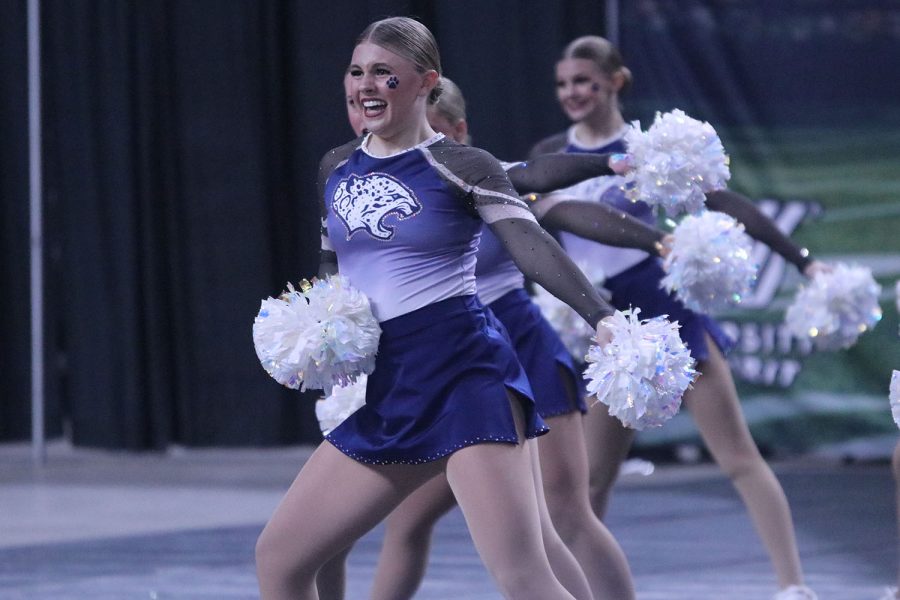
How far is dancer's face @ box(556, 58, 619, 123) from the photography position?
4.82 m

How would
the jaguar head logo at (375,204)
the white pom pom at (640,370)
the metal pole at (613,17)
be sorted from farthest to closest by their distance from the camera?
the metal pole at (613,17) → the jaguar head logo at (375,204) → the white pom pom at (640,370)

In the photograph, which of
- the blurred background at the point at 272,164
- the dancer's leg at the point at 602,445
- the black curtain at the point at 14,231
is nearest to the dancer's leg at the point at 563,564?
the dancer's leg at the point at 602,445

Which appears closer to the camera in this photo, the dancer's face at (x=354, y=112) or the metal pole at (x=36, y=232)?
the dancer's face at (x=354, y=112)

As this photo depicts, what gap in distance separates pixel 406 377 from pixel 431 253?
25 centimetres

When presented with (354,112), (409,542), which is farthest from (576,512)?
(354,112)

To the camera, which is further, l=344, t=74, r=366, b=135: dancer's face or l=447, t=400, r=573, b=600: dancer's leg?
l=344, t=74, r=366, b=135: dancer's face

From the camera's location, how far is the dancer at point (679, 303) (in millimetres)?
4750

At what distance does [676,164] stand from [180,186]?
6149 millimetres

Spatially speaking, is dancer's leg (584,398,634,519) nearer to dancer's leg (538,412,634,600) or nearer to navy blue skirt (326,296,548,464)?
dancer's leg (538,412,634,600)

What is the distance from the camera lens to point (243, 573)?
579 cm

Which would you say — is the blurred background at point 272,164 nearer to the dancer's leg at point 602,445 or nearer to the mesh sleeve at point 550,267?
the dancer's leg at point 602,445

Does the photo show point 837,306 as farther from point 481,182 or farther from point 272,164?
point 272,164

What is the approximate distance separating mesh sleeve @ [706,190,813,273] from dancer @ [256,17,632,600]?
5.16 ft

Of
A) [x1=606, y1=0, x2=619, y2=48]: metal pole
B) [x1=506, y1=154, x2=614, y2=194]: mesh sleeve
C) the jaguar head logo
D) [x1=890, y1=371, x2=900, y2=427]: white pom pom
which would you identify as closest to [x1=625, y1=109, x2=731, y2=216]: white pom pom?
[x1=506, y1=154, x2=614, y2=194]: mesh sleeve
